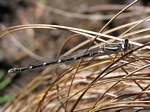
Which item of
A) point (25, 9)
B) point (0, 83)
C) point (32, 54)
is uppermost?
point (25, 9)

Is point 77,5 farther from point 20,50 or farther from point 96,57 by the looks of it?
point 96,57

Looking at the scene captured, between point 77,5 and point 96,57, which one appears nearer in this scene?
point 96,57

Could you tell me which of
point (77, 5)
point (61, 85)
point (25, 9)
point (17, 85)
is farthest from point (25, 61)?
point (61, 85)

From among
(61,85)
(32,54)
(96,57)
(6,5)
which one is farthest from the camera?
(6,5)

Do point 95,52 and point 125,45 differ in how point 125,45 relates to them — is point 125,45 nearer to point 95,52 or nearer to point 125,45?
point 125,45

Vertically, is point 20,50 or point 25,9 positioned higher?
point 25,9

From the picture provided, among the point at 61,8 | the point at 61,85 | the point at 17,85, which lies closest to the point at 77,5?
the point at 61,8

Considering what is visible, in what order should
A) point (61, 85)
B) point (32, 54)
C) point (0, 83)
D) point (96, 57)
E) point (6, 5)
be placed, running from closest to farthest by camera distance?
point (96, 57)
point (61, 85)
point (0, 83)
point (32, 54)
point (6, 5)

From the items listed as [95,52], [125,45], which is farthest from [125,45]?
[95,52]

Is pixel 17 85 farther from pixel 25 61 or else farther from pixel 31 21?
pixel 31 21
